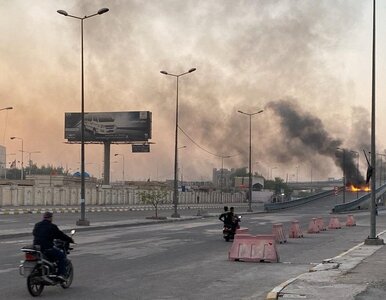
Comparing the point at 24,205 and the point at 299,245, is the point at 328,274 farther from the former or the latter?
the point at 24,205

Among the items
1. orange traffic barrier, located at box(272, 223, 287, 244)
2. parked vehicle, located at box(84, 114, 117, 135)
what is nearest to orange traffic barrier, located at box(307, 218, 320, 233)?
orange traffic barrier, located at box(272, 223, 287, 244)

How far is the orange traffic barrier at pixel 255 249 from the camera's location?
17031 mm

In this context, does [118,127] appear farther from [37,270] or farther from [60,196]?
[37,270]

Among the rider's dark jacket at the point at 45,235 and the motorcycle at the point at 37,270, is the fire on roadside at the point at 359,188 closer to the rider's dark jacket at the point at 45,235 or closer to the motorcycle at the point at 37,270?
the rider's dark jacket at the point at 45,235

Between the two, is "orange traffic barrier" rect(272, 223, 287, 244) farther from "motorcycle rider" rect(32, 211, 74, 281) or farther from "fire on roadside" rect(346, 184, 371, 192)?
→ "fire on roadside" rect(346, 184, 371, 192)

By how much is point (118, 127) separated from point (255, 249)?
85876mm

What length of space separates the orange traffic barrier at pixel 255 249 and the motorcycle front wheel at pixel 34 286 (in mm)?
7878

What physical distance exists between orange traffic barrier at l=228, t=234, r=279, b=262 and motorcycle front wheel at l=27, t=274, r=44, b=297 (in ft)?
25.8

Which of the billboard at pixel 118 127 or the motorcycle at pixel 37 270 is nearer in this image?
the motorcycle at pixel 37 270

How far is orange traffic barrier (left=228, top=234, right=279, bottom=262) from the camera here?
17031 millimetres

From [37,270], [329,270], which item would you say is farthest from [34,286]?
[329,270]

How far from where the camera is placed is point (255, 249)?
676 inches

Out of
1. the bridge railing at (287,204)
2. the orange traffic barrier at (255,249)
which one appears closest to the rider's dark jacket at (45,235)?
the orange traffic barrier at (255,249)

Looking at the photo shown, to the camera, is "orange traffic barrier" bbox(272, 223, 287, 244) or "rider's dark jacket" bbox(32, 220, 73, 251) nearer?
"rider's dark jacket" bbox(32, 220, 73, 251)
